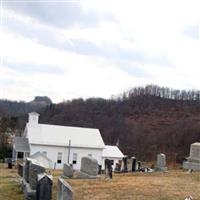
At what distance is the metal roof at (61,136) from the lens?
45.8 metres

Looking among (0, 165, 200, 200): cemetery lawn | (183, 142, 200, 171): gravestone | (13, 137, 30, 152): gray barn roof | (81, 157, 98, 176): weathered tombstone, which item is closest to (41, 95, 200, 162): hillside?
(13, 137, 30, 152): gray barn roof

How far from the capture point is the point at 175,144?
67.6 metres

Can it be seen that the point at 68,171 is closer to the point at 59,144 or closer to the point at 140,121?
the point at 59,144

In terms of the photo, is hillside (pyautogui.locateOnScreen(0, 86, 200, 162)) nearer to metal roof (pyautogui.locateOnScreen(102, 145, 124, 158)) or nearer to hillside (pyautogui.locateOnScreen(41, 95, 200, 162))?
hillside (pyautogui.locateOnScreen(41, 95, 200, 162))

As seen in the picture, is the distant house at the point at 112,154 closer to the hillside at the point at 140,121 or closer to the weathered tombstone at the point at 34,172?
the hillside at the point at 140,121

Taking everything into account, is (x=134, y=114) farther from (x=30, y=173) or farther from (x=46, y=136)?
(x=30, y=173)

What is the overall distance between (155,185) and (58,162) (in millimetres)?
31132

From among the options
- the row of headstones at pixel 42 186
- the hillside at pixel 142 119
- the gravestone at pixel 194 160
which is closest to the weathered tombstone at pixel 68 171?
the row of headstones at pixel 42 186

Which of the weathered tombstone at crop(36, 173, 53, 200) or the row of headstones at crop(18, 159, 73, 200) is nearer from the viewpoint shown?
the row of headstones at crop(18, 159, 73, 200)

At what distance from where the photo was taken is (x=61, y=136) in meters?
47.1

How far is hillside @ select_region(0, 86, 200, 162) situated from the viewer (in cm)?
6762

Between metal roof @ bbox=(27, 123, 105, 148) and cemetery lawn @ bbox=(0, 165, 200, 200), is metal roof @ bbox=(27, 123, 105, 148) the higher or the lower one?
the higher one

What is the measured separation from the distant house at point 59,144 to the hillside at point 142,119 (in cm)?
1263

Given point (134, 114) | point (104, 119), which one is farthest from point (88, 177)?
point (134, 114)
